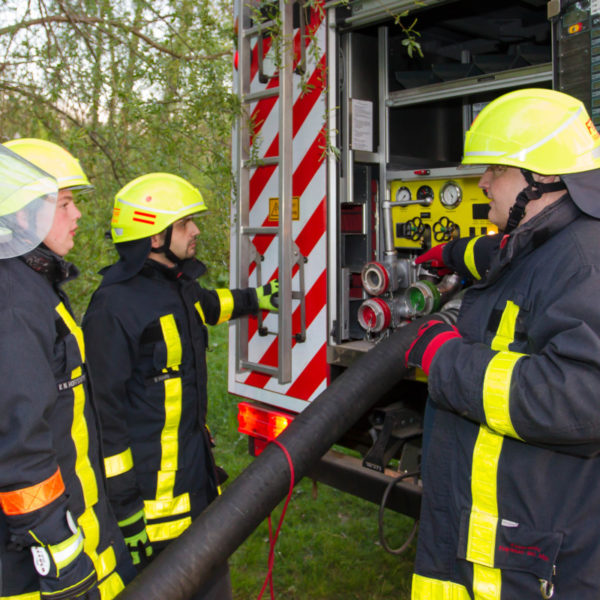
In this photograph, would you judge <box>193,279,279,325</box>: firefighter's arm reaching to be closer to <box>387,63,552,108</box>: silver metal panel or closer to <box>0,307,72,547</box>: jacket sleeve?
<box>387,63,552,108</box>: silver metal panel

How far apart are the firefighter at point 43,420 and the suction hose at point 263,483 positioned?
0.20 m

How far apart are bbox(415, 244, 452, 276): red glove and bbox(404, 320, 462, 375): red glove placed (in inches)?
31.5

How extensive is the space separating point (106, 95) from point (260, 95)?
1.57m

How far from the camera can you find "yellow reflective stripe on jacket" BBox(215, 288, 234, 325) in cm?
301

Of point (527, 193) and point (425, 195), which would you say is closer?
point (527, 193)

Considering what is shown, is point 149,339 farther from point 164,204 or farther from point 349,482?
point 349,482

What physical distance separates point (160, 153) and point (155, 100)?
806 mm

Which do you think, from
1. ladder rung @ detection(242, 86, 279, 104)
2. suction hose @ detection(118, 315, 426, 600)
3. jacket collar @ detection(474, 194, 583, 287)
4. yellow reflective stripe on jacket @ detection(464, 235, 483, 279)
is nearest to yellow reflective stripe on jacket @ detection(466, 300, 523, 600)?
jacket collar @ detection(474, 194, 583, 287)

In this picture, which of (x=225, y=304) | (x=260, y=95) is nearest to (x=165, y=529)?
(x=225, y=304)

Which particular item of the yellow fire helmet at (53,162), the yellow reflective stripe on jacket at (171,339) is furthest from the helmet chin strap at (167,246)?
the yellow fire helmet at (53,162)

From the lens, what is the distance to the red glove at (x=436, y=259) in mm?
2689

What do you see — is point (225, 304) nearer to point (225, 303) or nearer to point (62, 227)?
point (225, 303)

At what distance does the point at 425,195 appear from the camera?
10.2 ft

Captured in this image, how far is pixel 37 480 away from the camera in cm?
162
